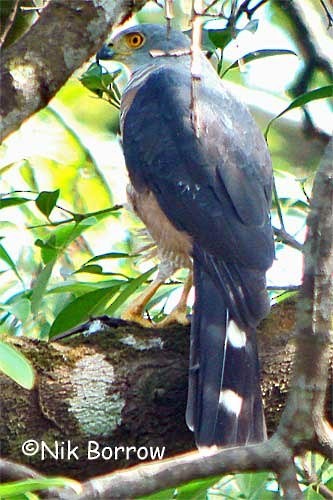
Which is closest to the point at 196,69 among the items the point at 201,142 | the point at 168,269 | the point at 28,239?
the point at 201,142

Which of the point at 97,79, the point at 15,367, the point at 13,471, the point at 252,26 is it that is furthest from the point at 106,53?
the point at 13,471

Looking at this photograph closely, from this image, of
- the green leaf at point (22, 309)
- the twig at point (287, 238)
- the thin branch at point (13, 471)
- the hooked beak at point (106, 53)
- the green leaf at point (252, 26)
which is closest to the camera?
the thin branch at point (13, 471)

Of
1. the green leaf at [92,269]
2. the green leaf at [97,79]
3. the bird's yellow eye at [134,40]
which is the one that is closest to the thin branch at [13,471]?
the green leaf at [92,269]

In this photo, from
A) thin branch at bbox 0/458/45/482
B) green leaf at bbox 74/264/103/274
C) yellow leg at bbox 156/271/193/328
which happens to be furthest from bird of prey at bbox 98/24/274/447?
thin branch at bbox 0/458/45/482

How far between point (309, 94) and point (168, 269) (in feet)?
2.99

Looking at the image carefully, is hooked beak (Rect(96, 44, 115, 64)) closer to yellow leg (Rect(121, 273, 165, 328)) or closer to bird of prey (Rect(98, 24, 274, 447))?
bird of prey (Rect(98, 24, 274, 447))

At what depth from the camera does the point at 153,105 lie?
4.60 metres

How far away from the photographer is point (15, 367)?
248 cm

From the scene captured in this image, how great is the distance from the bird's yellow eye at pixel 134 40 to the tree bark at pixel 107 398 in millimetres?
2225

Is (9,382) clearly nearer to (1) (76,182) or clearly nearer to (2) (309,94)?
(2) (309,94)

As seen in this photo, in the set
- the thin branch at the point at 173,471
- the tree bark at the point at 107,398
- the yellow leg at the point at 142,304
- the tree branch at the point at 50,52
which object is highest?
the tree branch at the point at 50,52

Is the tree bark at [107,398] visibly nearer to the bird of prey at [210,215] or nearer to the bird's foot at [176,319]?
the bird of prey at [210,215]

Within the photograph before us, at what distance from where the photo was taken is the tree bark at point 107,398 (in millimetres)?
3395

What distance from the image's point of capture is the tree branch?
389cm
